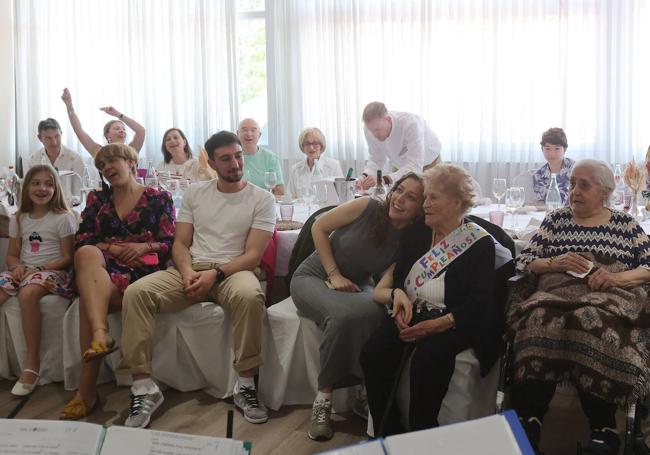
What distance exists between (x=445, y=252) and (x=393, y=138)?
2.10 meters

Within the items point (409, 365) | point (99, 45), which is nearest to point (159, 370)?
point (409, 365)

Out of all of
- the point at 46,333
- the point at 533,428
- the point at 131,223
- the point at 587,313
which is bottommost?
the point at 533,428

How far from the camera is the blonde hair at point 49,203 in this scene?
11.3 feet

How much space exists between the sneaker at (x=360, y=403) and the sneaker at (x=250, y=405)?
356mm

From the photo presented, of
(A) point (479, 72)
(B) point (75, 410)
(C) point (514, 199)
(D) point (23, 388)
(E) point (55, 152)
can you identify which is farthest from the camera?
(A) point (479, 72)

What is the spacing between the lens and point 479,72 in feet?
20.2

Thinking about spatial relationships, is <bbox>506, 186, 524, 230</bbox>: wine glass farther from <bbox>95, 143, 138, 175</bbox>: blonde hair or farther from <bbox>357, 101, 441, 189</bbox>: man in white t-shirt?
<bbox>95, 143, 138, 175</bbox>: blonde hair

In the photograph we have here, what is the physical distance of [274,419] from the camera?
2.96 metres

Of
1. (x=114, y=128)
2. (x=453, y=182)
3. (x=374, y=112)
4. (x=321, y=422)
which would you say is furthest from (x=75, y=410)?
(x=114, y=128)

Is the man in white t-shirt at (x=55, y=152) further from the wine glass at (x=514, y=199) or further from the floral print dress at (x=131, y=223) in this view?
the wine glass at (x=514, y=199)

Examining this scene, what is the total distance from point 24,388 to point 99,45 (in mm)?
4677

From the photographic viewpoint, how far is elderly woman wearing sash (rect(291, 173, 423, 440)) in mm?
2760

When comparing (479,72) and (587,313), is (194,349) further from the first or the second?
(479,72)

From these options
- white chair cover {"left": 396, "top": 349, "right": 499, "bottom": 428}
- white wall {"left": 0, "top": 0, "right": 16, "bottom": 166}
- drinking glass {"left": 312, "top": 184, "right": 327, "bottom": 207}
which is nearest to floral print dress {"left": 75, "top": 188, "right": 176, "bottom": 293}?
drinking glass {"left": 312, "top": 184, "right": 327, "bottom": 207}
